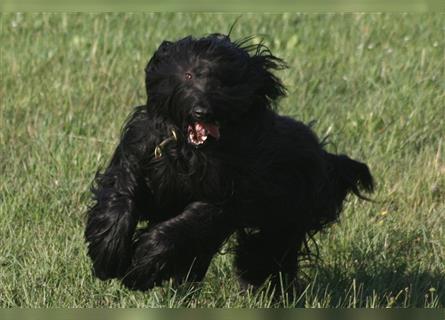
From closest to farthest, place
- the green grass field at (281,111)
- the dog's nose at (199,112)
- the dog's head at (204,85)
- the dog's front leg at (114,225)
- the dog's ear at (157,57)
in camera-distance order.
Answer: the dog's nose at (199,112)
the dog's head at (204,85)
the dog's front leg at (114,225)
the dog's ear at (157,57)
the green grass field at (281,111)

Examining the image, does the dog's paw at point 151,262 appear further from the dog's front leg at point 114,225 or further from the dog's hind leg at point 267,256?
the dog's hind leg at point 267,256

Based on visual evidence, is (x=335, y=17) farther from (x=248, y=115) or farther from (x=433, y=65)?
(x=248, y=115)

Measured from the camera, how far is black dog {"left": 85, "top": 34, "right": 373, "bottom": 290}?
6.09 m

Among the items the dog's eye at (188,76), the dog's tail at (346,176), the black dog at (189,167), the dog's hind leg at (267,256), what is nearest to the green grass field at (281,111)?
the dog's hind leg at (267,256)

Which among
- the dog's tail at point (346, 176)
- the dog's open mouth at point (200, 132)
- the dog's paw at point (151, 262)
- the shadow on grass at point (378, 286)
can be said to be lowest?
the shadow on grass at point (378, 286)

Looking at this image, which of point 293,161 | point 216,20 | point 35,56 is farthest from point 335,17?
point 293,161

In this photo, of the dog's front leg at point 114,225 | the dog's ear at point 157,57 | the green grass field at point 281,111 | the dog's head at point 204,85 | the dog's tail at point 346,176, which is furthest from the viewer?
the dog's tail at point 346,176

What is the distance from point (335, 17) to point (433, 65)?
1.66 meters

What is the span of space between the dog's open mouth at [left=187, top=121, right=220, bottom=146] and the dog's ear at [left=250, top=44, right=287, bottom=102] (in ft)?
1.26

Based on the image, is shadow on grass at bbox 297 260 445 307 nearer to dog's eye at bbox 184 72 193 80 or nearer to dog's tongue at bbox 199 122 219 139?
dog's tongue at bbox 199 122 219 139

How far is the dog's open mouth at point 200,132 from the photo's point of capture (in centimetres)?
609

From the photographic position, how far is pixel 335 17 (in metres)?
12.6

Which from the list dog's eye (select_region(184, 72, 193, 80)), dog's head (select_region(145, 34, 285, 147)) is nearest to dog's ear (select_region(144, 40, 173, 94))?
dog's head (select_region(145, 34, 285, 147))

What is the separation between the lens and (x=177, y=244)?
610cm
